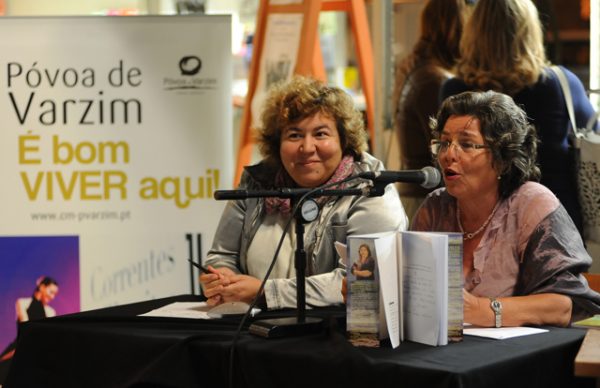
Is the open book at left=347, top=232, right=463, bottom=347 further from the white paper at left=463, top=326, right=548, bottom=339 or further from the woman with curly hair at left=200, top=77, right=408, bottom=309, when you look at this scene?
the woman with curly hair at left=200, top=77, right=408, bottom=309

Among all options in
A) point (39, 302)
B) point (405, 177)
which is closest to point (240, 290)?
point (405, 177)

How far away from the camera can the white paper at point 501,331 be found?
225 centimetres

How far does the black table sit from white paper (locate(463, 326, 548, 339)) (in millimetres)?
34

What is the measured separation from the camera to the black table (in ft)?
6.52

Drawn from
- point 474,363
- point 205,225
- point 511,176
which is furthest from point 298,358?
point 205,225

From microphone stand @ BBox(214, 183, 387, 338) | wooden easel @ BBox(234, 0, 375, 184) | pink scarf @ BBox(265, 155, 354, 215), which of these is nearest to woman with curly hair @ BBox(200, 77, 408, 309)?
pink scarf @ BBox(265, 155, 354, 215)

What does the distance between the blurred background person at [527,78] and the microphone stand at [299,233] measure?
119cm

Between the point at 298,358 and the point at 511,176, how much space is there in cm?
92

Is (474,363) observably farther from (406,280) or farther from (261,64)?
(261,64)

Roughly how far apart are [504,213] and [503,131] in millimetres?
222

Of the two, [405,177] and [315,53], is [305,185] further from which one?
[315,53]

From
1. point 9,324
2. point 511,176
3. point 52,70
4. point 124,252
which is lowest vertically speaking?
point 9,324

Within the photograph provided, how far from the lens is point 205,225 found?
431 cm

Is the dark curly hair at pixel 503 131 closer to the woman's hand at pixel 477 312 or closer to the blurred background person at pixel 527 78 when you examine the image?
the woman's hand at pixel 477 312
